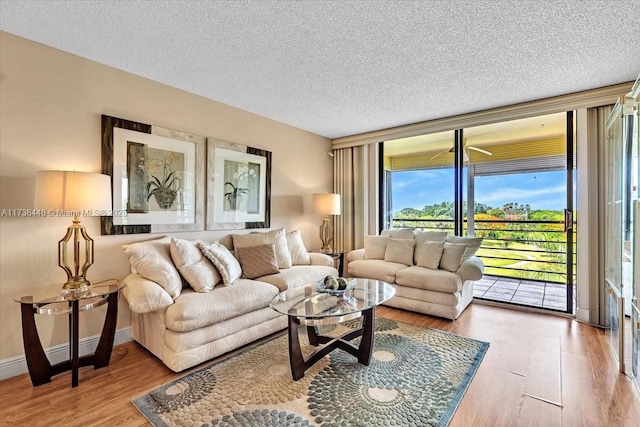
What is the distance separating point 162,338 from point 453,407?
209 cm

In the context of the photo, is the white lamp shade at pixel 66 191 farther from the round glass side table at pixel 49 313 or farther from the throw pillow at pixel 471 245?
the throw pillow at pixel 471 245

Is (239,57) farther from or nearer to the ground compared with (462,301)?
farther from the ground

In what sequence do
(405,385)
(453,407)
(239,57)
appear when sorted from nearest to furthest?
1. (453,407)
2. (405,385)
3. (239,57)

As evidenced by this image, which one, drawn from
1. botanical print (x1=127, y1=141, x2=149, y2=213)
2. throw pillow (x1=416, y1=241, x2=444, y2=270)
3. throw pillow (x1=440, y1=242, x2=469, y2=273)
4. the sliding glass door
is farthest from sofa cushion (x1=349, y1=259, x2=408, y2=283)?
botanical print (x1=127, y1=141, x2=149, y2=213)

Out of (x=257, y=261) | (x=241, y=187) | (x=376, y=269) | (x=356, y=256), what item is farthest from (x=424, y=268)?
(x=241, y=187)

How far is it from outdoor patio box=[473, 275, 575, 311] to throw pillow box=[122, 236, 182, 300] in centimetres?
371

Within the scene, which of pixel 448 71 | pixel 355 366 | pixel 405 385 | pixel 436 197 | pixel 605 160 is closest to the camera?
pixel 405 385

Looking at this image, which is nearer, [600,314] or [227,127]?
[600,314]

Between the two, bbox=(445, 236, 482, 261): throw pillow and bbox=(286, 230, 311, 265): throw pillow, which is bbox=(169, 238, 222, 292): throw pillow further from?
bbox=(445, 236, 482, 261): throw pillow

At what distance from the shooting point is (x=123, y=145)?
276 cm

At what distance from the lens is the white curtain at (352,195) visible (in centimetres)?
500

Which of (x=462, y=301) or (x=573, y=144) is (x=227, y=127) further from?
(x=573, y=144)

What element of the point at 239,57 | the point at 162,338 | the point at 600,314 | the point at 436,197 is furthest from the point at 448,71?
the point at 162,338

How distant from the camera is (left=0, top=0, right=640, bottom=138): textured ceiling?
1929 millimetres
